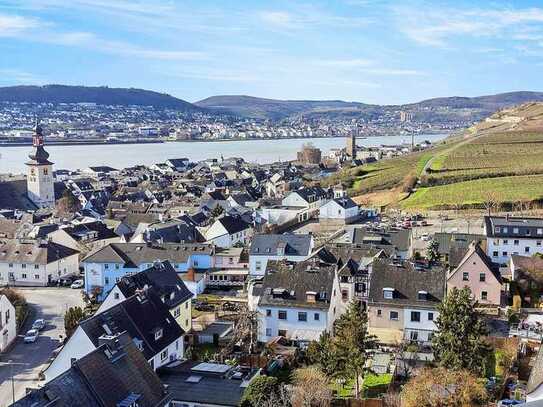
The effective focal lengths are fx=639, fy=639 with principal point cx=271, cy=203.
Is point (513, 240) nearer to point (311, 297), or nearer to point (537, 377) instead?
point (311, 297)

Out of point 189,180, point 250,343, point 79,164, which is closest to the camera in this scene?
point 250,343

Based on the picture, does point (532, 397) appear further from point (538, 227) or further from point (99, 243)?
point (99, 243)

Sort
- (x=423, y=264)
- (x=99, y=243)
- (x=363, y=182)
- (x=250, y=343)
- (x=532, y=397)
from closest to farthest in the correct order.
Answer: (x=532, y=397)
(x=250, y=343)
(x=423, y=264)
(x=99, y=243)
(x=363, y=182)

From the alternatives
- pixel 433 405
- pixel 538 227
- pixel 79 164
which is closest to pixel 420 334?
pixel 433 405

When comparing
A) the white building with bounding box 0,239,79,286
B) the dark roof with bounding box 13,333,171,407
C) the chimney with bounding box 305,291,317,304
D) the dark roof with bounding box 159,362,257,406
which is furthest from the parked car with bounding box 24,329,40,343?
the dark roof with bounding box 13,333,171,407

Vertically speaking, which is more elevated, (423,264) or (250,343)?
(423,264)

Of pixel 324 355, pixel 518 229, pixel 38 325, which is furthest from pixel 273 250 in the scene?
pixel 324 355
